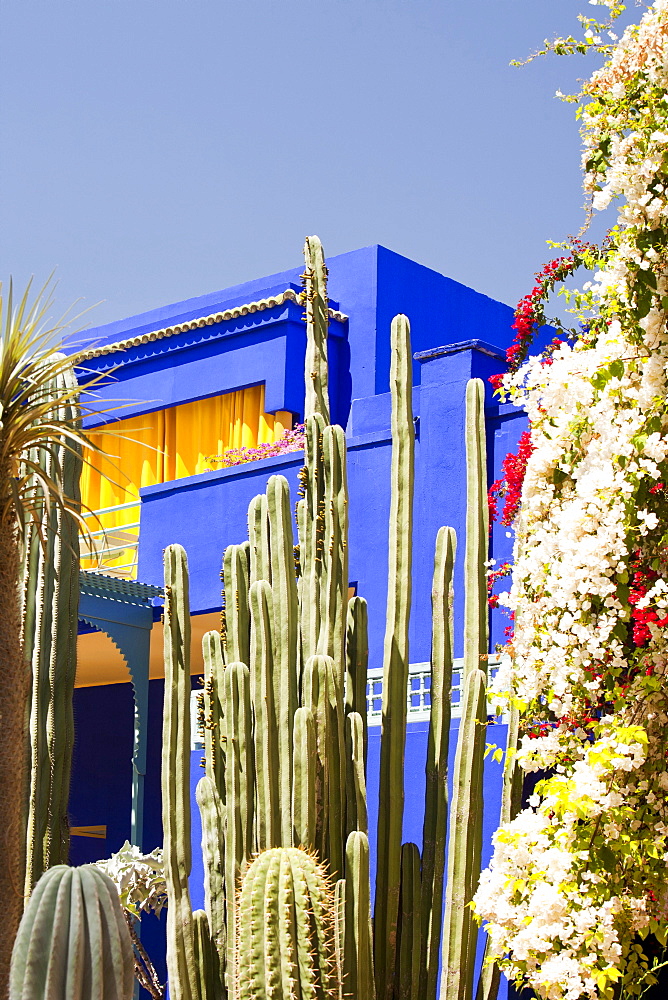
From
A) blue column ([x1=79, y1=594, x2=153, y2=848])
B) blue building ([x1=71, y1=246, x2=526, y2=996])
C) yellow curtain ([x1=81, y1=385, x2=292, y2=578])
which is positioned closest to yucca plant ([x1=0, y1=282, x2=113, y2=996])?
blue building ([x1=71, y1=246, x2=526, y2=996])

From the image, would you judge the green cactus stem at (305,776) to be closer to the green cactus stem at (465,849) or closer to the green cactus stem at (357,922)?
the green cactus stem at (357,922)

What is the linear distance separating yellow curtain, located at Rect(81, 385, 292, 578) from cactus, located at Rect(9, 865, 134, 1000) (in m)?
9.00

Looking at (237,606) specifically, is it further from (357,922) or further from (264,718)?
(357,922)

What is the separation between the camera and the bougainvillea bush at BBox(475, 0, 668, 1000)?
4.38 metres

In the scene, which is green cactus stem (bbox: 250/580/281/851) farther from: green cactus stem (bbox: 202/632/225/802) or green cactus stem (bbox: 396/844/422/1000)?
green cactus stem (bbox: 396/844/422/1000)

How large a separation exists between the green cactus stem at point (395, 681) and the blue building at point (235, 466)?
8.79 feet

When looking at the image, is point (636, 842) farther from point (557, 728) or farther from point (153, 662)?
point (153, 662)

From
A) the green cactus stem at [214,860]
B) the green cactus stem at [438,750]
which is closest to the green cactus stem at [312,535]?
the green cactus stem at [438,750]

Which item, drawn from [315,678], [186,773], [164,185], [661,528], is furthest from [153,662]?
[661,528]

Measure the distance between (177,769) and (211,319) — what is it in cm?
803

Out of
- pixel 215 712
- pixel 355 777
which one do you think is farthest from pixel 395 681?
pixel 215 712

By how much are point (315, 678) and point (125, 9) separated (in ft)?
24.1

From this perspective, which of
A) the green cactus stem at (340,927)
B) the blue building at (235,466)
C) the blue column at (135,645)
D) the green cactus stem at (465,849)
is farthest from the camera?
the blue column at (135,645)

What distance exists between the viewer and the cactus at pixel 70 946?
497cm
